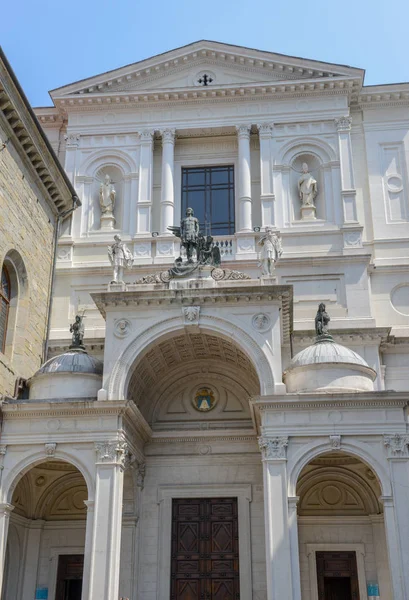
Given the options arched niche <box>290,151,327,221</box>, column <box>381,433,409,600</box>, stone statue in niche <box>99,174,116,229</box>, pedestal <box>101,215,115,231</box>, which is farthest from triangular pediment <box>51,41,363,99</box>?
column <box>381,433,409,600</box>

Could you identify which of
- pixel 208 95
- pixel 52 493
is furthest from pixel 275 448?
pixel 208 95

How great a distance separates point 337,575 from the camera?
A: 22000 mm

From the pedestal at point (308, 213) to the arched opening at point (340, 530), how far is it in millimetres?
9402

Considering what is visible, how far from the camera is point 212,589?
70.7 feet

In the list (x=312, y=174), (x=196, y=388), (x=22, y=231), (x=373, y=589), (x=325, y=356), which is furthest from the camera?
(x=312, y=174)

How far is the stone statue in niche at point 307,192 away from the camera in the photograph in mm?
27141

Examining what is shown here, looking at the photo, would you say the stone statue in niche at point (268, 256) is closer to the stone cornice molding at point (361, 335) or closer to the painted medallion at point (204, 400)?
the stone cornice molding at point (361, 335)

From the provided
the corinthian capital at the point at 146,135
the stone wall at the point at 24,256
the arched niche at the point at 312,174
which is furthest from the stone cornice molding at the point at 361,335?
the corinthian capital at the point at 146,135

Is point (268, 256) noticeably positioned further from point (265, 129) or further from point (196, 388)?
point (265, 129)

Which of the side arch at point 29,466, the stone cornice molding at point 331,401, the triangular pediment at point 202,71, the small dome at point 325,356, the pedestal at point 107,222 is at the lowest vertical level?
the side arch at point 29,466

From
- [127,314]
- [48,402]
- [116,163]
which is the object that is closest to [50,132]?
[116,163]

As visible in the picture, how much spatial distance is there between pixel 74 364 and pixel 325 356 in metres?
7.22

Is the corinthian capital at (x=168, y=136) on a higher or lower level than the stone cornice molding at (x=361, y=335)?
higher

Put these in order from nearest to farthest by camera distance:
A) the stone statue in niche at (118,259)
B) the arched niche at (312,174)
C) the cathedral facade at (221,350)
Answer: the cathedral facade at (221,350)
the stone statue in niche at (118,259)
the arched niche at (312,174)
